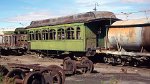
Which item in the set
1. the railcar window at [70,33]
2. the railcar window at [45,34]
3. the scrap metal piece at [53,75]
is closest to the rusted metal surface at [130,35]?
the railcar window at [70,33]

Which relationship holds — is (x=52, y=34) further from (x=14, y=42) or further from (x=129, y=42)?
(x=14, y=42)

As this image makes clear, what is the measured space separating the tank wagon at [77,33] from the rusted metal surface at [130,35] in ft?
6.83

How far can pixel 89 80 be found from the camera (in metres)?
14.9

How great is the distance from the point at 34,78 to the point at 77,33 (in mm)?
12313

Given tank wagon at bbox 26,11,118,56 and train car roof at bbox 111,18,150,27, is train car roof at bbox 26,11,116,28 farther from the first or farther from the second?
train car roof at bbox 111,18,150,27

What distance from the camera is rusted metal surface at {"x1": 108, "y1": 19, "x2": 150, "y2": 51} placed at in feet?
61.6

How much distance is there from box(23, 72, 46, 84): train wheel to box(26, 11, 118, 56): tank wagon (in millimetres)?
10910

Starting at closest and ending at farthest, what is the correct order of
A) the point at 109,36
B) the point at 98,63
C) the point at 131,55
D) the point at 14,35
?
the point at 131,55 → the point at 109,36 → the point at 98,63 → the point at 14,35

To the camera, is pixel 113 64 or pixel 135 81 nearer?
pixel 135 81

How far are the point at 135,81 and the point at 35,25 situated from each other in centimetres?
1821

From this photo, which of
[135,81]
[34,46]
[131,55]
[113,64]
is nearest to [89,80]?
[135,81]

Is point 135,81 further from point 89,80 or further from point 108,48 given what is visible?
point 108,48

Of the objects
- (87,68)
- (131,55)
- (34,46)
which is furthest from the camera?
(34,46)

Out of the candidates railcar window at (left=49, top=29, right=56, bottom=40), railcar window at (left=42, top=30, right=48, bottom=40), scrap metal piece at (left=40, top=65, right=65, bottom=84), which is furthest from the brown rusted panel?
railcar window at (left=42, top=30, right=48, bottom=40)
